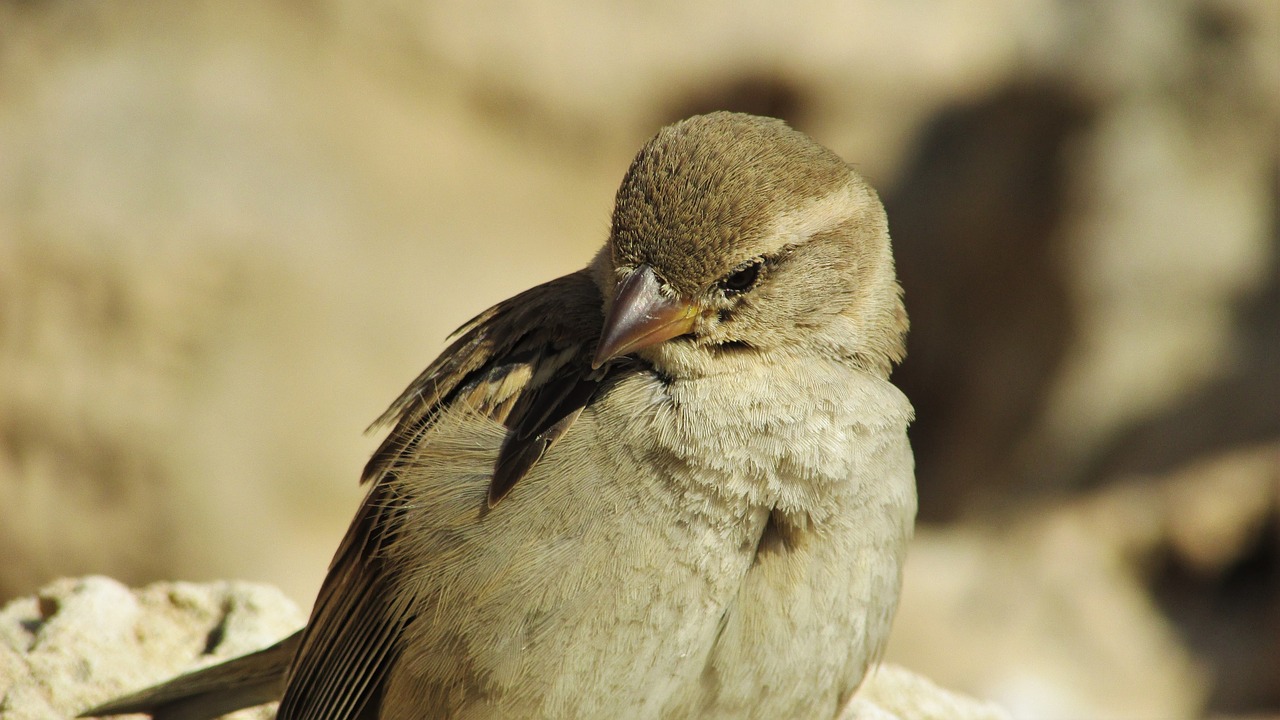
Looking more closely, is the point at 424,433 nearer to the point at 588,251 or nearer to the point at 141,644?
the point at 141,644

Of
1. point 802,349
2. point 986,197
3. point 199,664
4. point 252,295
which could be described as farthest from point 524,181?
point 802,349

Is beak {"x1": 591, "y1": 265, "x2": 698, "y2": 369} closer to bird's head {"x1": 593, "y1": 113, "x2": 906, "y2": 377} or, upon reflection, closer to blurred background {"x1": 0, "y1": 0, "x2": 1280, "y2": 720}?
bird's head {"x1": 593, "y1": 113, "x2": 906, "y2": 377}

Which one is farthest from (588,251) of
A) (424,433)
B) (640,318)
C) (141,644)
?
(640,318)

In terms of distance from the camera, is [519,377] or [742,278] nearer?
[742,278]

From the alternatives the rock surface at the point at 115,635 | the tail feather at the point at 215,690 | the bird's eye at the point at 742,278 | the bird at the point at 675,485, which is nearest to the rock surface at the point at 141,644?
the rock surface at the point at 115,635

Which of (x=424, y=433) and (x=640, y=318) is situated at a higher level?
(x=640, y=318)

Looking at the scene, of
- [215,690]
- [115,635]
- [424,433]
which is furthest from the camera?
[115,635]
